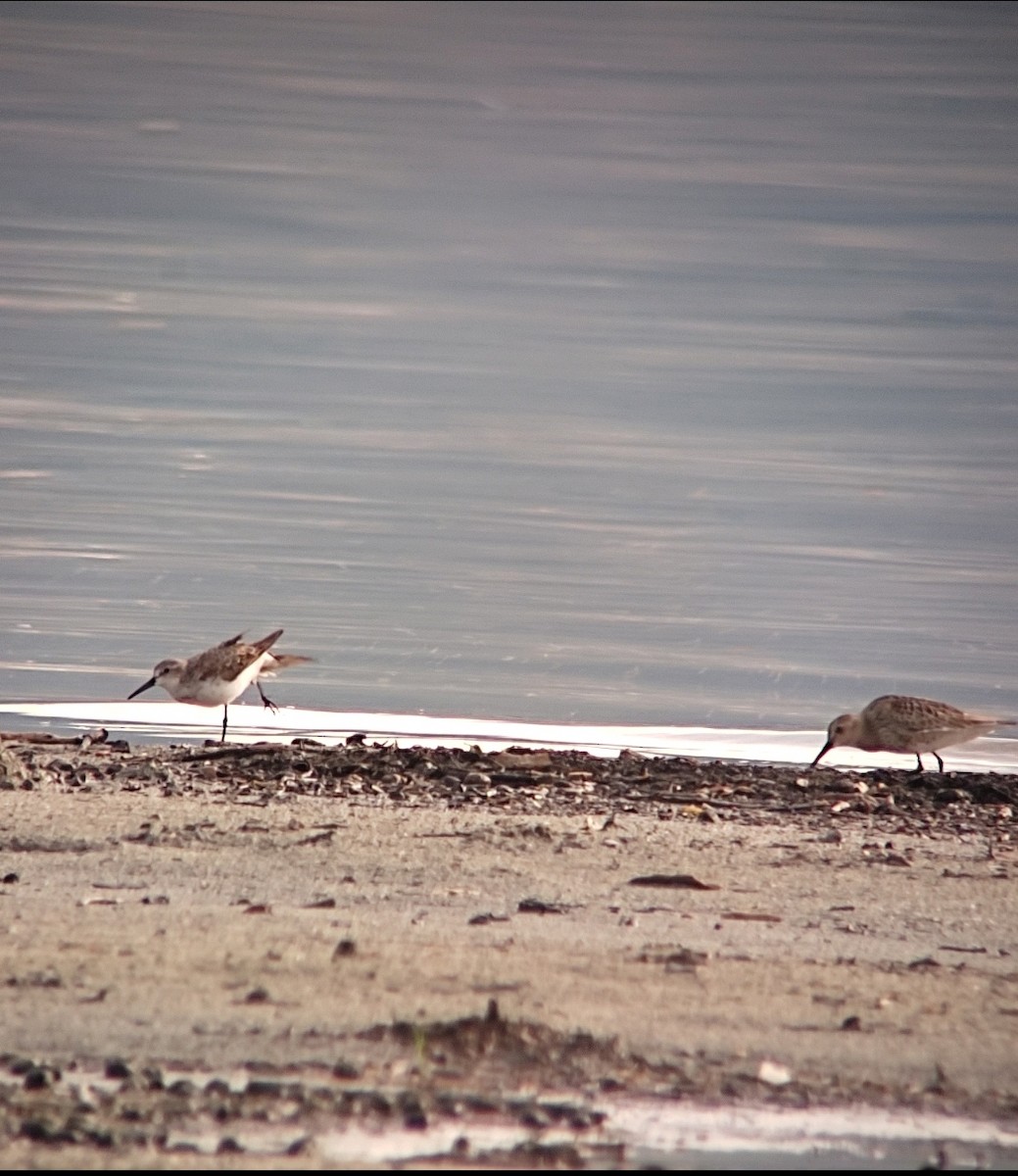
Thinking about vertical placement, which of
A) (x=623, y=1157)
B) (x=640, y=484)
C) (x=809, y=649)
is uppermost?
(x=640, y=484)

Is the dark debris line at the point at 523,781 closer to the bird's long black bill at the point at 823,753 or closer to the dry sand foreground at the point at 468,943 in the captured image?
the dry sand foreground at the point at 468,943

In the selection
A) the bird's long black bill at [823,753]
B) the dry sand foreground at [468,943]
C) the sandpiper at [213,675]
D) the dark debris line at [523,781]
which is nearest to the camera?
the dry sand foreground at [468,943]

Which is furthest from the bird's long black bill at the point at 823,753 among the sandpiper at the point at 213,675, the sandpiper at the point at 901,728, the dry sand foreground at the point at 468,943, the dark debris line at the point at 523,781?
the sandpiper at the point at 213,675

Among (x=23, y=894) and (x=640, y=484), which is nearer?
(x=23, y=894)

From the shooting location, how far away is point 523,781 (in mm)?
8594

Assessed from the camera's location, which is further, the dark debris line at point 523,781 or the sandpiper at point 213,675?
the sandpiper at point 213,675

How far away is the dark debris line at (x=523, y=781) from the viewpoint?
823 centimetres

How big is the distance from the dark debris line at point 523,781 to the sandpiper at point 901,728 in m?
0.43

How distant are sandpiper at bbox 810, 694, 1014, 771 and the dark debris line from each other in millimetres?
427

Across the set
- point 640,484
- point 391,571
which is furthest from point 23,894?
point 640,484

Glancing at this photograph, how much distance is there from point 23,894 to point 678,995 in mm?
1912

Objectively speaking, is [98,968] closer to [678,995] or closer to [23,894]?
[23,894]

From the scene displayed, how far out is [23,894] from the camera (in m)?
6.54

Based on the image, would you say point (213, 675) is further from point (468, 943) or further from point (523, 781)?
point (468, 943)
